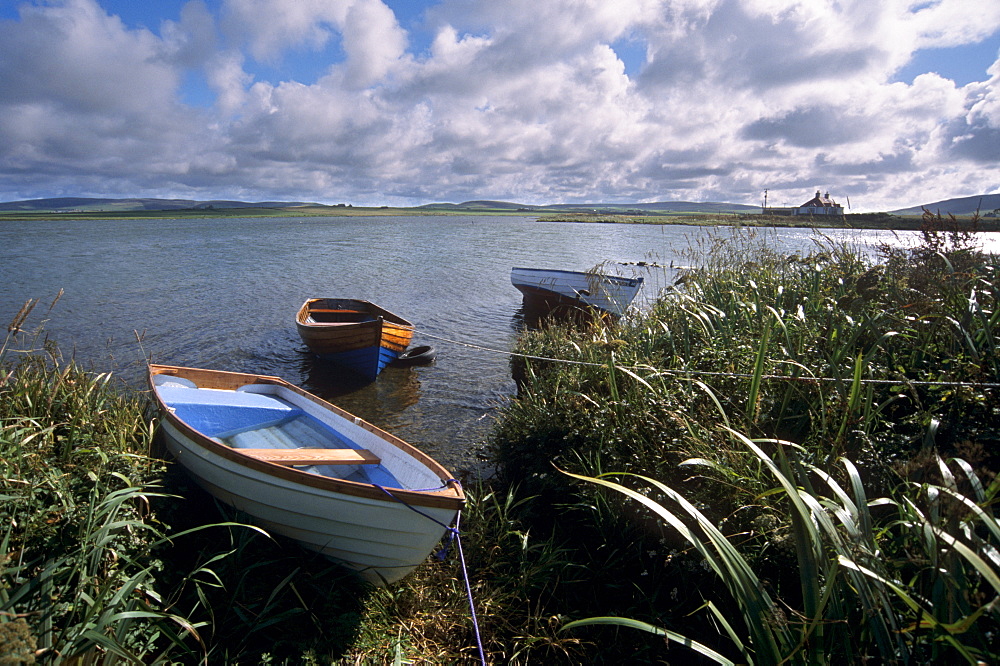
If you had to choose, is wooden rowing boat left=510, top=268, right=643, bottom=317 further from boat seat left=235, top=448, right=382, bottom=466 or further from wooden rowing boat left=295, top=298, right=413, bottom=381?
boat seat left=235, top=448, right=382, bottom=466

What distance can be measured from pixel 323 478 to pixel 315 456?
0.92m

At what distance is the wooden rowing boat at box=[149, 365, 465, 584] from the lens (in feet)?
13.0

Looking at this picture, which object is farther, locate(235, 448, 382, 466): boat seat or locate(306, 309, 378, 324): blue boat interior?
locate(306, 309, 378, 324): blue boat interior

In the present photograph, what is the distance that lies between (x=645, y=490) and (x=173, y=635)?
3.24 metres

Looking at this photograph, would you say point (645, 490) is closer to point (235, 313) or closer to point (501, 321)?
point (501, 321)

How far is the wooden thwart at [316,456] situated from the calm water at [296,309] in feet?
6.76

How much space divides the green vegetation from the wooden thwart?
61 centimetres

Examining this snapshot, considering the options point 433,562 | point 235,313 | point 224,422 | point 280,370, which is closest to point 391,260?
point 235,313

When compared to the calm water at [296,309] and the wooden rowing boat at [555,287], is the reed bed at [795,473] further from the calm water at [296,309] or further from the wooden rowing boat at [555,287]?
the wooden rowing boat at [555,287]

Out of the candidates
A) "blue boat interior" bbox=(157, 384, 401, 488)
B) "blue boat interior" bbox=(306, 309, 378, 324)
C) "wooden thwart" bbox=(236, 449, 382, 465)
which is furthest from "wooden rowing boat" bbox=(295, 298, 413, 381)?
"wooden thwart" bbox=(236, 449, 382, 465)

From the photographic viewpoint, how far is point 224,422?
20.3ft

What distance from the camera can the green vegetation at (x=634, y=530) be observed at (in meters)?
2.27

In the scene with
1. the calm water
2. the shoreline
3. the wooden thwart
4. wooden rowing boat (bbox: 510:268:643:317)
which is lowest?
the calm water

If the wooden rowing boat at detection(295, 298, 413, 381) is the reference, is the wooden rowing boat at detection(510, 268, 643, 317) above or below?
above
